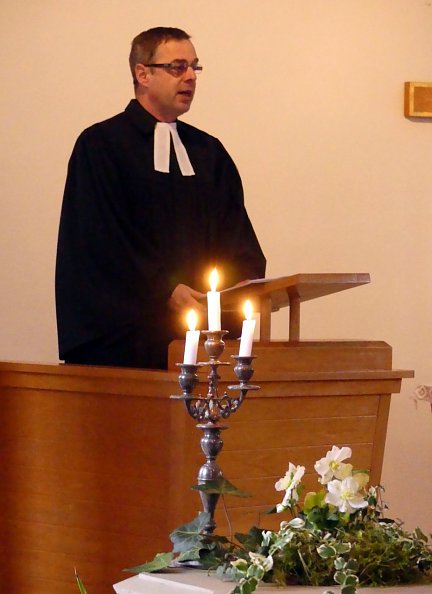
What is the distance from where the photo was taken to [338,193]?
6.41 metres

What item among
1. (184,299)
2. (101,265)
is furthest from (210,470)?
(101,265)

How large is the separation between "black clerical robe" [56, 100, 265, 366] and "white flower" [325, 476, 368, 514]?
2.18 metres

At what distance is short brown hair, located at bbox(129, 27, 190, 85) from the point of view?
174 inches

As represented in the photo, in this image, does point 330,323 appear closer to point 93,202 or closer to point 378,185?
point 378,185

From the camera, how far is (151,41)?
14.6ft

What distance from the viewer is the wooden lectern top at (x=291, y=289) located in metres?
3.47

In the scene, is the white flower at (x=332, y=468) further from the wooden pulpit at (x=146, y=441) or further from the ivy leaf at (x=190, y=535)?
the wooden pulpit at (x=146, y=441)

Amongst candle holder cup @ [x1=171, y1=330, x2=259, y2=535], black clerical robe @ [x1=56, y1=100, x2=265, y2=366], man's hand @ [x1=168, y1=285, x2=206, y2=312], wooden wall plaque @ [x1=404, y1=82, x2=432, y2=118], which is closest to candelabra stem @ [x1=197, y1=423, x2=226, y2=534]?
candle holder cup @ [x1=171, y1=330, x2=259, y2=535]

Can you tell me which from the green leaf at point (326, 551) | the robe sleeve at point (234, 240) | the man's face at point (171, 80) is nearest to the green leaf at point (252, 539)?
the green leaf at point (326, 551)

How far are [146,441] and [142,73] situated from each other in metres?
1.59

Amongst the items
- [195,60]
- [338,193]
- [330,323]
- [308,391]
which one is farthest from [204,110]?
[308,391]

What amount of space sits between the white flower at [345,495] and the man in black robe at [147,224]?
2.05 metres

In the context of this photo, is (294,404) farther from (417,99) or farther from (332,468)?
(417,99)

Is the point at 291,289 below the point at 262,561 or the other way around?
the other way around
